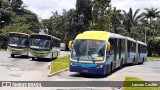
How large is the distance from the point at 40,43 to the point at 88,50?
15.6 meters

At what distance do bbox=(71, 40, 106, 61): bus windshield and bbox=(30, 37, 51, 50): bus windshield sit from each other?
14821mm

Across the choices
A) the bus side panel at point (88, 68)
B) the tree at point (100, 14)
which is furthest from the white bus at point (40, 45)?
the bus side panel at point (88, 68)

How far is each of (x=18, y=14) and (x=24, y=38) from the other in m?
61.3

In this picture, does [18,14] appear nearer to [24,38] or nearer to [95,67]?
[24,38]

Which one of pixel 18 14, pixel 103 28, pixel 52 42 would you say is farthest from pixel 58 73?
pixel 18 14

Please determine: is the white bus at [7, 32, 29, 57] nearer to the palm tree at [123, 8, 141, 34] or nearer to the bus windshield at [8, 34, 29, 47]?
the bus windshield at [8, 34, 29, 47]

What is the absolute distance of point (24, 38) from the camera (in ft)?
130

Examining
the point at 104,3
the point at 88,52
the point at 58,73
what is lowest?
the point at 58,73

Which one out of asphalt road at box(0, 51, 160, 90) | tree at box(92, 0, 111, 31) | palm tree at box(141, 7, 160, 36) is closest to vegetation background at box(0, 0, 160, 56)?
palm tree at box(141, 7, 160, 36)

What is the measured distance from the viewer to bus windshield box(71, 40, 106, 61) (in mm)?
21391

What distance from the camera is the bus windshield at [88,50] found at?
70.2 ft

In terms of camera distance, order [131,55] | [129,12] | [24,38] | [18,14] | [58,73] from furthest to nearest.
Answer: [18,14] → [129,12] → [24,38] → [131,55] → [58,73]

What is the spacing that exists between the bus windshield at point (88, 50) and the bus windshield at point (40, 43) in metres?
14.8

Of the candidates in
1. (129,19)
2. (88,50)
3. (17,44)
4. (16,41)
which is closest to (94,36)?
(88,50)
